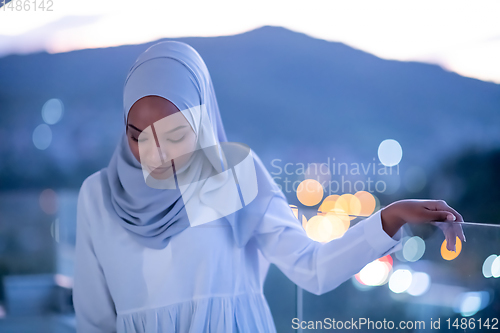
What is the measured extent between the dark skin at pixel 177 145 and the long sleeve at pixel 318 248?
0.09 feet

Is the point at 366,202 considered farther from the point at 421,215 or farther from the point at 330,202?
the point at 421,215

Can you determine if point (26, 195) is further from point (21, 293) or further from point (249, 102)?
point (249, 102)

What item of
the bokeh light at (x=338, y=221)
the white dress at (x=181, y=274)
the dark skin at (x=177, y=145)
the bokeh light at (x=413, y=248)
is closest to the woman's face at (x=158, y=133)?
the dark skin at (x=177, y=145)

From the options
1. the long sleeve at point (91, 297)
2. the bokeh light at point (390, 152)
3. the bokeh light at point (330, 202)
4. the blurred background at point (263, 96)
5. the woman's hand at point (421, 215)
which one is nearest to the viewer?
the woman's hand at point (421, 215)

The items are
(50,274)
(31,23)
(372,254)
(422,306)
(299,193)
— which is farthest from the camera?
(299,193)

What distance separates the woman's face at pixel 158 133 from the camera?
654mm

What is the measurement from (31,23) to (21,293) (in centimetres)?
100

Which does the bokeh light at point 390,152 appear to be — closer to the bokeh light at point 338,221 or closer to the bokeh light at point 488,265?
the bokeh light at point 338,221

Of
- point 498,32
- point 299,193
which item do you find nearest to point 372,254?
point 299,193

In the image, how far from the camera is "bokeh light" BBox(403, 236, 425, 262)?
2.34 feet

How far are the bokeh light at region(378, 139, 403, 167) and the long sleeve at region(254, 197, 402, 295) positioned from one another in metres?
1.16

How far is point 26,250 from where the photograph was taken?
148 cm

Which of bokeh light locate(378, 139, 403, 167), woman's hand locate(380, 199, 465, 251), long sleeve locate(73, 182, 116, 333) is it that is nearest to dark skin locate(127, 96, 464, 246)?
woman's hand locate(380, 199, 465, 251)

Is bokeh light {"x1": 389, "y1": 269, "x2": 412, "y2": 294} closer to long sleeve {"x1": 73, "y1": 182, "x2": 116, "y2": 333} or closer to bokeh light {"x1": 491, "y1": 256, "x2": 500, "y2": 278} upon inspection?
bokeh light {"x1": 491, "y1": 256, "x2": 500, "y2": 278}
